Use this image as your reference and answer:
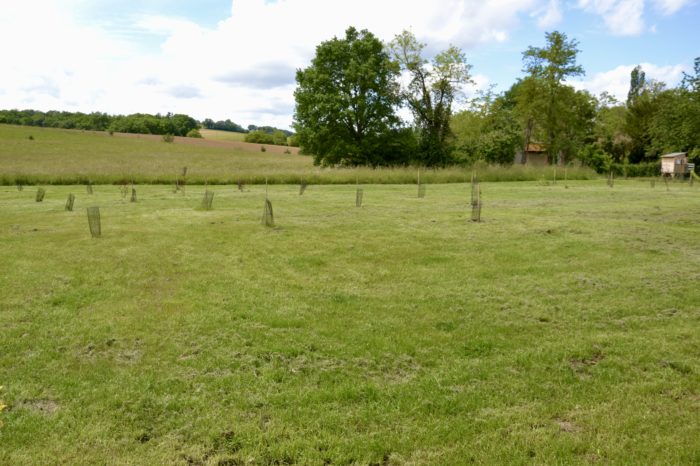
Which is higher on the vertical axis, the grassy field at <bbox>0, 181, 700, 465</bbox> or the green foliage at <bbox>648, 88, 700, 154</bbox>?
the green foliage at <bbox>648, 88, 700, 154</bbox>

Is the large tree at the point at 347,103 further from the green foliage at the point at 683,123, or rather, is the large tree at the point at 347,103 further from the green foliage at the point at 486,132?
the green foliage at the point at 683,123

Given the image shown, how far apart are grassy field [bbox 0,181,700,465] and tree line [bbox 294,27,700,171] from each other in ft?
92.5

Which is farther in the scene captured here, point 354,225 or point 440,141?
point 440,141

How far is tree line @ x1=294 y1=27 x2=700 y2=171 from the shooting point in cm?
3653

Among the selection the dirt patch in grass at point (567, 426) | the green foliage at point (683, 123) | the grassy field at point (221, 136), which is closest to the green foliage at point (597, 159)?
the green foliage at point (683, 123)

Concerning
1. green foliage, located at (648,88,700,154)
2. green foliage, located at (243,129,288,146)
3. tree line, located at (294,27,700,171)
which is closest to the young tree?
tree line, located at (294,27,700,171)

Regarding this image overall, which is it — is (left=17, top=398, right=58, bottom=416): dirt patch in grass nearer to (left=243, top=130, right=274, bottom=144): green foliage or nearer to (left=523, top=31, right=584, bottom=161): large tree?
(left=523, top=31, right=584, bottom=161): large tree

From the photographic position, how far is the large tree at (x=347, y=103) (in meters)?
36.0

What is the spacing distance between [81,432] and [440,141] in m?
39.8

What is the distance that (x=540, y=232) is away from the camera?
33.6 ft

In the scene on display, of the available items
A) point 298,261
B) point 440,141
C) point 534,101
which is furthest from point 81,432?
point 534,101

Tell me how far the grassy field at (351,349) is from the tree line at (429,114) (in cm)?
2818

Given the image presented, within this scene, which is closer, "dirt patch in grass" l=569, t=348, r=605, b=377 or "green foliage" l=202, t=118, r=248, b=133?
"dirt patch in grass" l=569, t=348, r=605, b=377

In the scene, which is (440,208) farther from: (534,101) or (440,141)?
(534,101)
